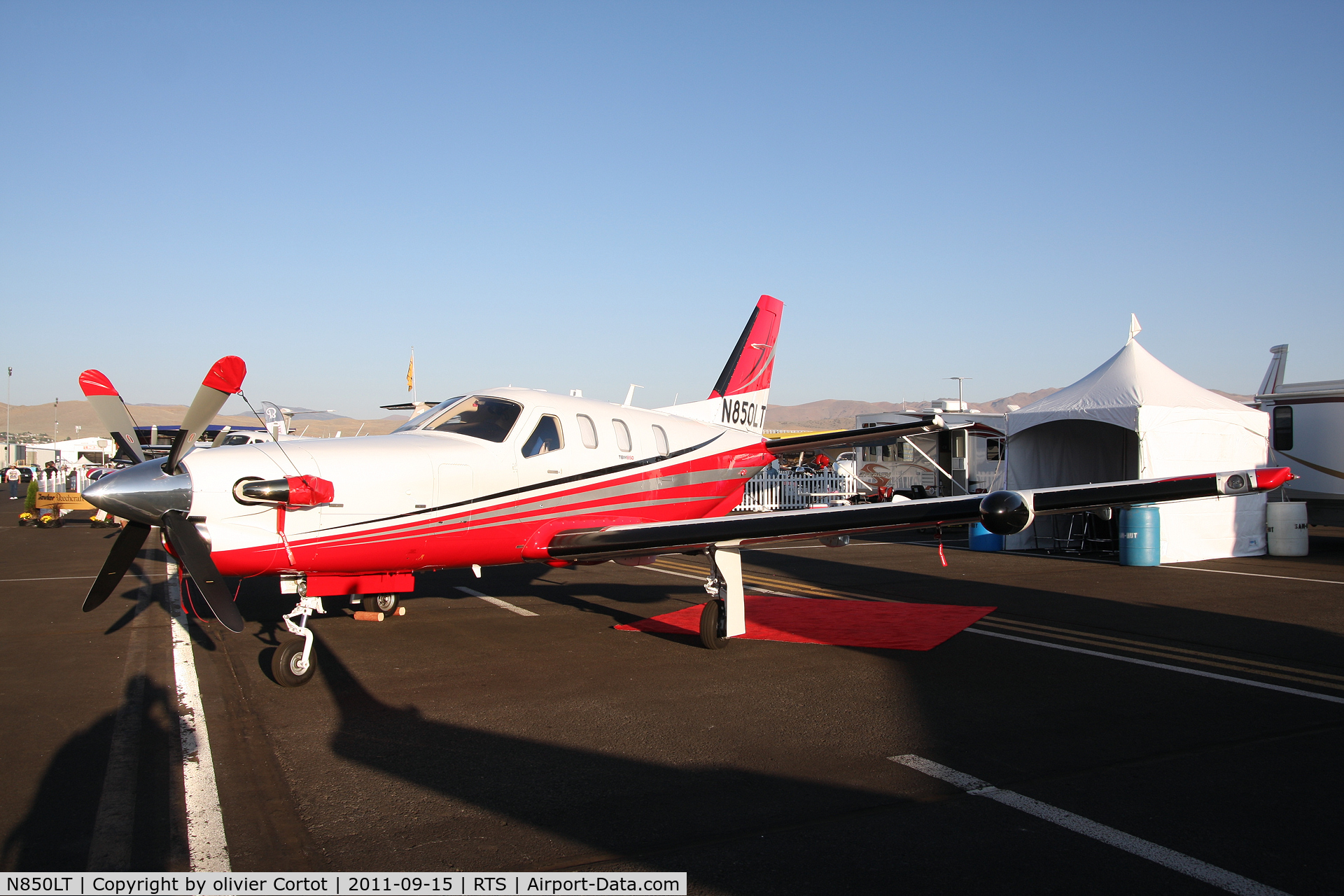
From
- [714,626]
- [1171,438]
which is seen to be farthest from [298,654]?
[1171,438]

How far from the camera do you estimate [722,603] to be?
833 cm

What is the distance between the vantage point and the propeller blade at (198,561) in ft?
18.9

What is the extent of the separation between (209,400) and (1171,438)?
15.5 metres

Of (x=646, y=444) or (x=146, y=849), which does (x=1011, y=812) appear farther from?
(x=646, y=444)

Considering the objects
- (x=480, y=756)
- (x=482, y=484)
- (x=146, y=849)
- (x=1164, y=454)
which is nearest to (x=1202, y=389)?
(x=1164, y=454)

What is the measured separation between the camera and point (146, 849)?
3.77m

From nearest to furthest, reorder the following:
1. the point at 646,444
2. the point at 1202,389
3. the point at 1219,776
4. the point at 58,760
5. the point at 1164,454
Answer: the point at 1219,776
the point at 58,760
the point at 646,444
the point at 1164,454
the point at 1202,389

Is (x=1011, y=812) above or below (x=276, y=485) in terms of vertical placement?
below

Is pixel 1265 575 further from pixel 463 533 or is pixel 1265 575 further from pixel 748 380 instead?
pixel 463 533

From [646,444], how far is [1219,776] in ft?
20.1

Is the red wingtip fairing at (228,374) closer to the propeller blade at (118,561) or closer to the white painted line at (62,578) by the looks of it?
the propeller blade at (118,561)

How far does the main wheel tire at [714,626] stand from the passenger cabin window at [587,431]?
6.72 ft

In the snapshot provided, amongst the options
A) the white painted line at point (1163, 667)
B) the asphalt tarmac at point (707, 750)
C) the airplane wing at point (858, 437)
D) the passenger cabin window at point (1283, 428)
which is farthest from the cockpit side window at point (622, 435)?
the passenger cabin window at point (1283, 428)

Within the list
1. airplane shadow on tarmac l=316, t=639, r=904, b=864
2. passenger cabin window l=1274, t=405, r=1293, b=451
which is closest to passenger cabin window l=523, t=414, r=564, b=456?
airplane shadow on tarmac l=316, t=639, r=904, b=864
